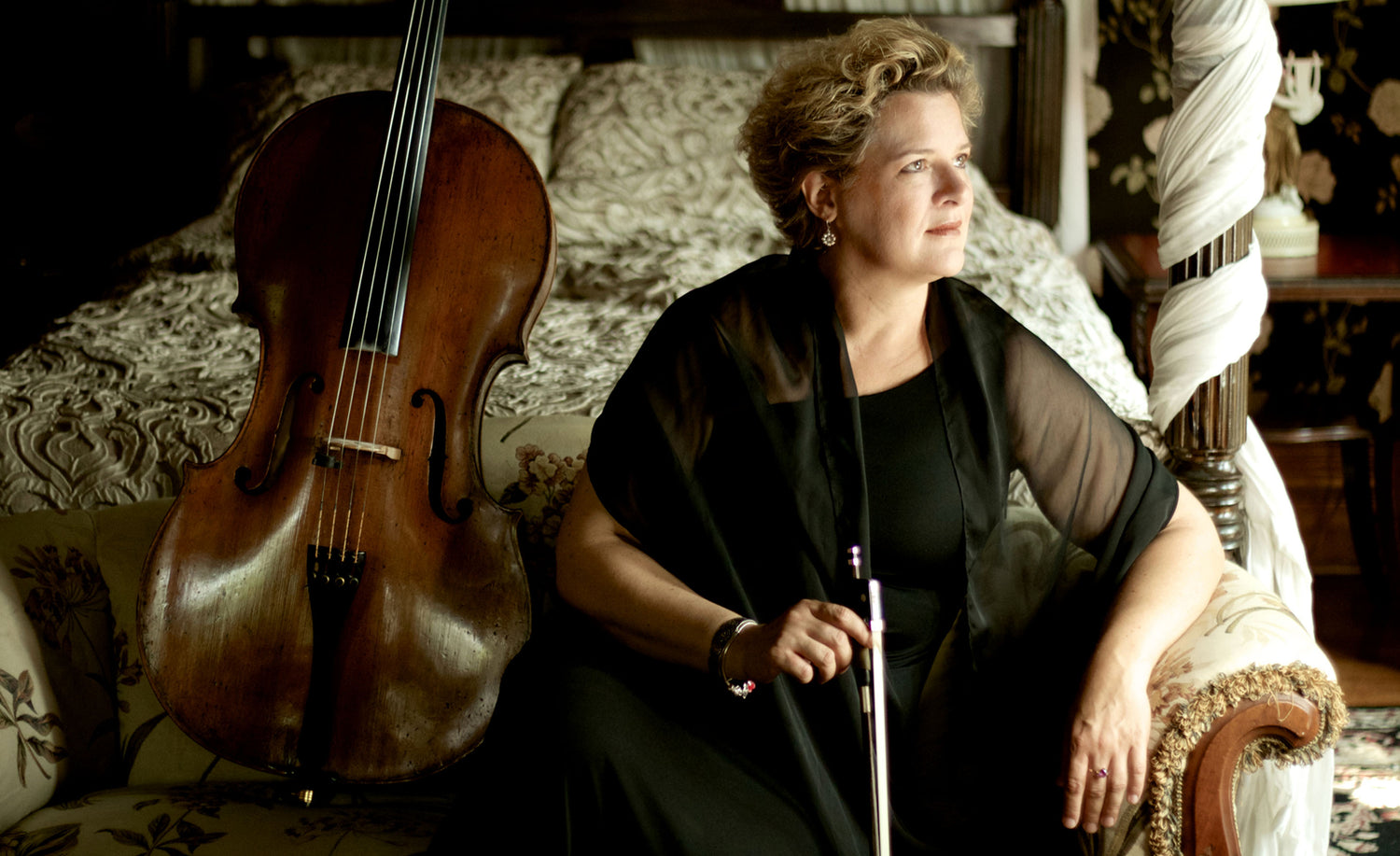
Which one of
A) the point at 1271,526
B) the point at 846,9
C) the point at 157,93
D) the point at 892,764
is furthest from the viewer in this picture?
the point at 157,93

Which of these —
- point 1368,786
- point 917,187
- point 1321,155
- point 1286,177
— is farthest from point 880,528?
point 1321,155

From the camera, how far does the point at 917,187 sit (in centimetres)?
126

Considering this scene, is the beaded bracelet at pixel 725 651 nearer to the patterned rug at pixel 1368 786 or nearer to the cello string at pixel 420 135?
the cello string at pixel 420 135

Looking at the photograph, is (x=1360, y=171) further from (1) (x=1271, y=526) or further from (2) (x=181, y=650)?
(2) (x=181, y=650)

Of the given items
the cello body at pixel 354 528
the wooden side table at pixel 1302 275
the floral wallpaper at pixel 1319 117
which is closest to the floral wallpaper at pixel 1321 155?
the floral wallpaper at pixel 1319 117

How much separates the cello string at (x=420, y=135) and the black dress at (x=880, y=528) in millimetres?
283

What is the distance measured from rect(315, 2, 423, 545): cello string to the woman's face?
539 millimetres

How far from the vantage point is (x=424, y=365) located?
1.38 m

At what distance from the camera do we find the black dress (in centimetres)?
118

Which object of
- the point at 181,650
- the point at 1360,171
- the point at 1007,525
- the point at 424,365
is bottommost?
the point at 181,650

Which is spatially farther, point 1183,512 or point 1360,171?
point 1360,171

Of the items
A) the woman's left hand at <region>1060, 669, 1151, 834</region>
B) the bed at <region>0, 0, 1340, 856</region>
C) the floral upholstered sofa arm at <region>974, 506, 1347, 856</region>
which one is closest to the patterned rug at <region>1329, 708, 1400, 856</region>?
the bed at <region>0, 0, 1340, 856</region>

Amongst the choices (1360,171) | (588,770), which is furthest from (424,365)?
(1360,171)

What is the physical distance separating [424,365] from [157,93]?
249cm
